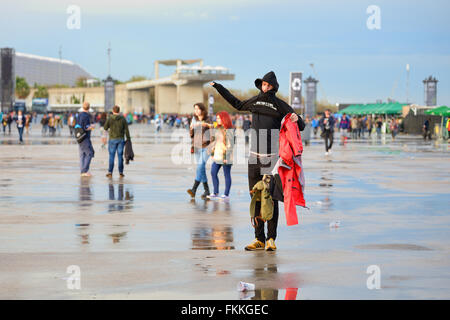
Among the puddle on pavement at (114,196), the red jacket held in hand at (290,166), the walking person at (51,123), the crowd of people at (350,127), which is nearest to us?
the red jacket held in hand at (290,166)

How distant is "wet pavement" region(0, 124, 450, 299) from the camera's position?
25.8 feet

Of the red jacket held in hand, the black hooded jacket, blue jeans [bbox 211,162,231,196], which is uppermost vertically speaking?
the black hooded jacket

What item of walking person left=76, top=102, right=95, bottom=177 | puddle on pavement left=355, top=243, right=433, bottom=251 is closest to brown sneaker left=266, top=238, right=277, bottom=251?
puddle on pavement left=355, top=243, right=433, bottom=251

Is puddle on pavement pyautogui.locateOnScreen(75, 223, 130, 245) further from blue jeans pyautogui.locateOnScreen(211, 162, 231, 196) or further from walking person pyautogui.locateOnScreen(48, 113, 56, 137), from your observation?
walking person pyautogui.locateOnScreen(48, 113, 56, 137)

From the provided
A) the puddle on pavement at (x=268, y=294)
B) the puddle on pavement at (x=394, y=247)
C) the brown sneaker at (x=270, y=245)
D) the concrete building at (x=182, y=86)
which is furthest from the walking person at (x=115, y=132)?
the concrete building at (x=182, y=86)

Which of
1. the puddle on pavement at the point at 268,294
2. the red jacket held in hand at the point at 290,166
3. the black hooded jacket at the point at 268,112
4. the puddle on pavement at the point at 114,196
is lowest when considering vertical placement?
the puddle on pavement at the point at 114,196

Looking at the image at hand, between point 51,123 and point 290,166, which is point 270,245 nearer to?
point 290,166

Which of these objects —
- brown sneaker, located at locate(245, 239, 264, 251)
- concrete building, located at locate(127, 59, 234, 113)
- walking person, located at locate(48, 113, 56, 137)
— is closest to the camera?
brown sneaker, located at locate(245, 239, 264, 251)

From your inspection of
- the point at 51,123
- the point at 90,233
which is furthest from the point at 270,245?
the point at 51,123

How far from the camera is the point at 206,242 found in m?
10.7

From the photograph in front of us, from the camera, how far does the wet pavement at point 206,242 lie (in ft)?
25.8

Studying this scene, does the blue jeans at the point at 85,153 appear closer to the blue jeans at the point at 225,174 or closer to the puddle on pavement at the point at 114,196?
the puddle on pavement at the point at 114,196

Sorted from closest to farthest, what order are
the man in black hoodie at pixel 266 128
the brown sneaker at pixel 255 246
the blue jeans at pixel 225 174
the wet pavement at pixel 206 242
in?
the wet pavement at pixel 206 242 → the brown sneaker at pixel 255 246 → the man in black hoodie at pixel 266 128 → the blue jeans at pixel 225 174
